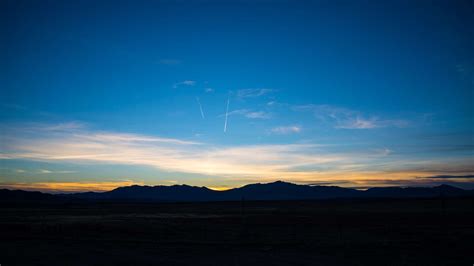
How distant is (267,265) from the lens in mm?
17344

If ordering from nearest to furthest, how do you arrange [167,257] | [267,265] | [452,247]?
[267,265] → [167,257] → [452,247]

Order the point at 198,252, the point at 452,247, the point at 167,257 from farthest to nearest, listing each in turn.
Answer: the point at 452,247, the point at 198,252, the point at 167,257

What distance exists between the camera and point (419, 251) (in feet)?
69.6

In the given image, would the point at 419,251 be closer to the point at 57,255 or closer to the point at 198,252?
the point at 198,252

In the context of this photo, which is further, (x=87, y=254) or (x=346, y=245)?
(x=346, y=245)

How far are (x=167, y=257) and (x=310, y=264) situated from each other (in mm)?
7869

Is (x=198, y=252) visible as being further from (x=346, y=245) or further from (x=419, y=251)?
(x=419, y=251)

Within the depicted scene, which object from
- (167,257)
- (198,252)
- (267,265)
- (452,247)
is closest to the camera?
(267,265)

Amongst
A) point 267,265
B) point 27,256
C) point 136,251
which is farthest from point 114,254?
point 267,265

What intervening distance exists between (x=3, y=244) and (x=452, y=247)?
30.4 m

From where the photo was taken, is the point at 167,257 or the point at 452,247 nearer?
the point at 167,257

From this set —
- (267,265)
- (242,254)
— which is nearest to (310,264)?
(267,265)

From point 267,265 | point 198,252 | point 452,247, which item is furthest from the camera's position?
point 452,247

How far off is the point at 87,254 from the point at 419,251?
20.0 meters
